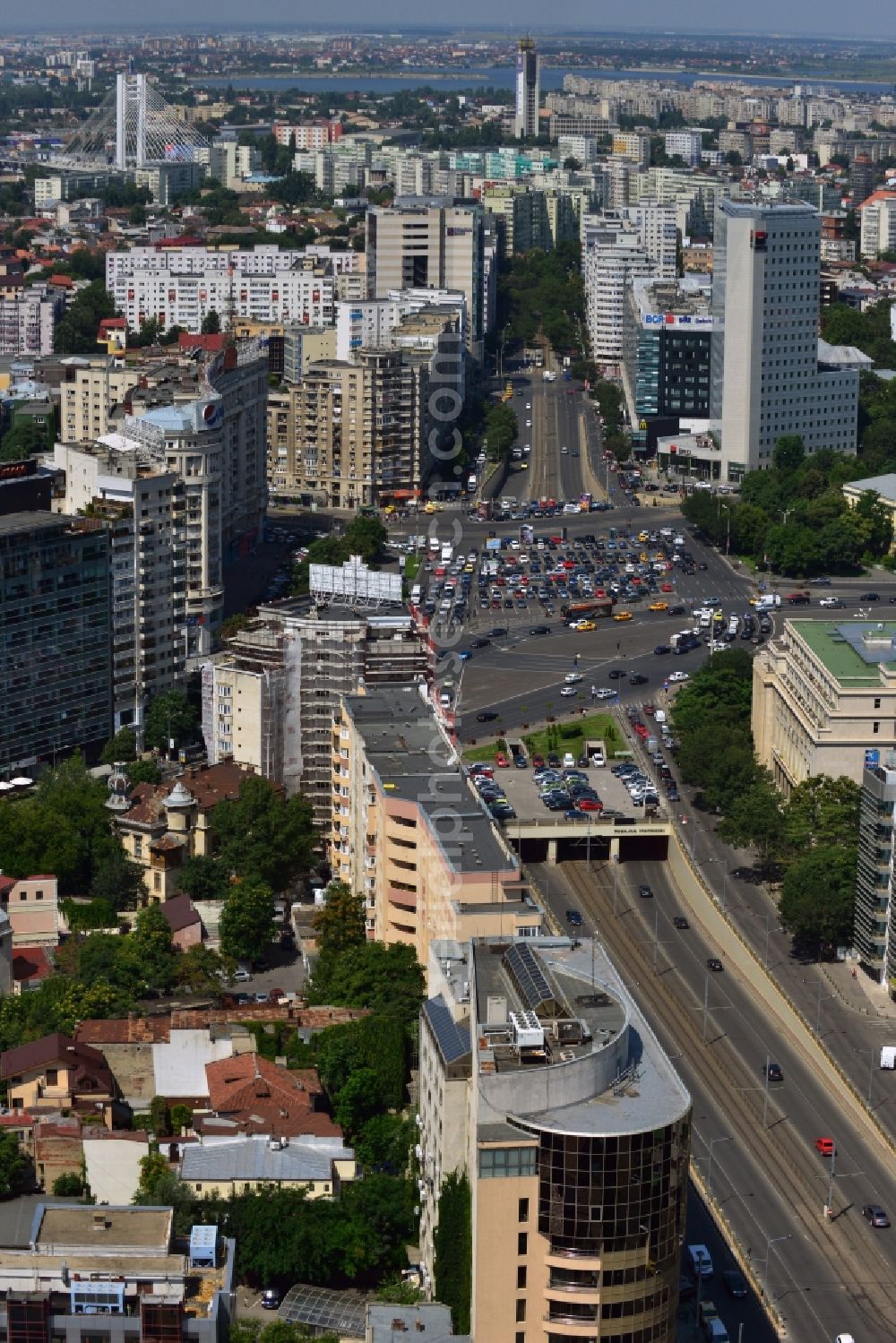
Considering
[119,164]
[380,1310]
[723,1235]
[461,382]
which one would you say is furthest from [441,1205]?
[119,164]

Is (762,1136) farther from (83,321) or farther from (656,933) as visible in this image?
(83,321)

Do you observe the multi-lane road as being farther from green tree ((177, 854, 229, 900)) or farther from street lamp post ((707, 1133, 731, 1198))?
green tree ((177, 854, 229, 900))

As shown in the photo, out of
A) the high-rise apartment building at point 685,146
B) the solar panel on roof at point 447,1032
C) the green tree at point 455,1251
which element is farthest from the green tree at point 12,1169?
the high-rise apartment building at point 685,146

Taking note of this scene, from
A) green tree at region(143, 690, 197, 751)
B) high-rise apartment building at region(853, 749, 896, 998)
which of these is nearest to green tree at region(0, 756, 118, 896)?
green tree at region(143, 690, 197, 751)

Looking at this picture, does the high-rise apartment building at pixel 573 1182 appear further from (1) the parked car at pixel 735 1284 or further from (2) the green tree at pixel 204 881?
(2) the green tree at pixel 204 881

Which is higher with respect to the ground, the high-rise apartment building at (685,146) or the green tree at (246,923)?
the high-rise apartment building at (685,146)
